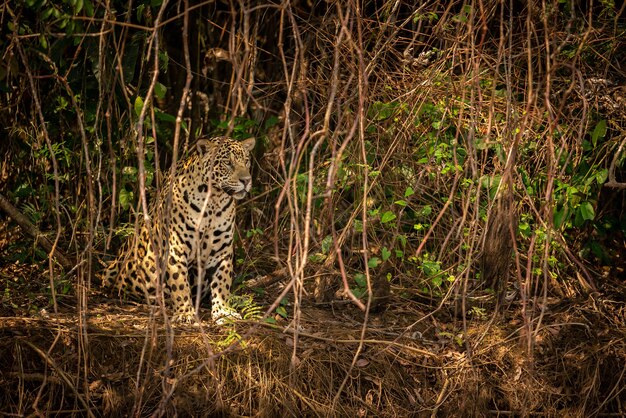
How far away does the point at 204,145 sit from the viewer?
237 inches

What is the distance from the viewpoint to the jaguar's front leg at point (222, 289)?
5906 millimetres

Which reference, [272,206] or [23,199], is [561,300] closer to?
[272,206]

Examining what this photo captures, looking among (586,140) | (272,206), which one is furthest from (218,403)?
(586,140)

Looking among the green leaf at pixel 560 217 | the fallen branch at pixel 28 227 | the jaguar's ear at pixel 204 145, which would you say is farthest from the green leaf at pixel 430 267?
the fallen branch at pixel 28 227

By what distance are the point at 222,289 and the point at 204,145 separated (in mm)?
997

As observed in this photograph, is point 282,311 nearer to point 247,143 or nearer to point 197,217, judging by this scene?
point 197,217

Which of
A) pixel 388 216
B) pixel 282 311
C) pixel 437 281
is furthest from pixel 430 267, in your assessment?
pixel 282 311

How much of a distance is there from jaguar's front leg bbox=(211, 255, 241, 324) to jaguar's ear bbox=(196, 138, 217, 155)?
0.75 meters

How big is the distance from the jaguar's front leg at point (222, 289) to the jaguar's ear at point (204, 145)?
75cm

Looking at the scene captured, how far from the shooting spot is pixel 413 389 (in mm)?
5633

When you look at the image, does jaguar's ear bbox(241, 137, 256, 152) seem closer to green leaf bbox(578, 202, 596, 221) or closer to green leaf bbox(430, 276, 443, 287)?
green leaf bbox(430, 276, 443, 287)

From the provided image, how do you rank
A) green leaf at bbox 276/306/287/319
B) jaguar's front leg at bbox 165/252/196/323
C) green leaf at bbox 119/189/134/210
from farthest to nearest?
green leaf at bbox 119/189/134/210 < jaguar's front leg at bbox 165/252/196/323 < green leaf at bbox 276/306/287/319

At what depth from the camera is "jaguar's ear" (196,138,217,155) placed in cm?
599

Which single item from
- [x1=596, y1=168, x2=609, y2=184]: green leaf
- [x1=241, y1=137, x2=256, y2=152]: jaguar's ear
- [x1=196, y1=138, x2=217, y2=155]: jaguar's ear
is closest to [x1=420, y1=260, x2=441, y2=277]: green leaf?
[x1=596, y1=168, x2=609, y2=184]: green leaf
